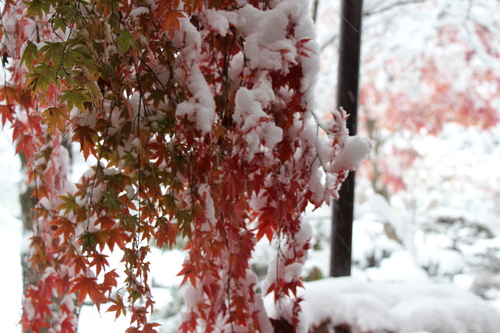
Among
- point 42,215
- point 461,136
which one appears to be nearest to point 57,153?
point 42,215

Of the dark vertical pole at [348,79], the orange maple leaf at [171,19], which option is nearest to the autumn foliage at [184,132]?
the orange maple leaf at [171,19]

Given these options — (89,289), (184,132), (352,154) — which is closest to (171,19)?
(184,132)

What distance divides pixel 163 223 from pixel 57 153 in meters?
0.72

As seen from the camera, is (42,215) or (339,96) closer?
(42,215)

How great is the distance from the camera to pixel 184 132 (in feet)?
2.92

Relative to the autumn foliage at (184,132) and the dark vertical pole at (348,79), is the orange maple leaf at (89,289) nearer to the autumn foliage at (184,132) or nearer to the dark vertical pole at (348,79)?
the autumn foliage at (184,132)

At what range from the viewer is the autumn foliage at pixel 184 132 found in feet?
2.75

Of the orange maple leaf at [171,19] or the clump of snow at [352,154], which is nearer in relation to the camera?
the orange maple leaf at [171,19]

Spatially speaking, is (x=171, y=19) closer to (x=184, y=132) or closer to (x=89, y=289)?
(x=184, y=132)

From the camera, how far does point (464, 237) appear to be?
242 inches

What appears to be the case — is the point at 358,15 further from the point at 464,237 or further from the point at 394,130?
the point at 464,237

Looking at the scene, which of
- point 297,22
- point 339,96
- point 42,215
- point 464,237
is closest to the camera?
point 297,22

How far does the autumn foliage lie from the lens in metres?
0.84

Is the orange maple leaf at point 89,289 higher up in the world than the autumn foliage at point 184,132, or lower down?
lower down
